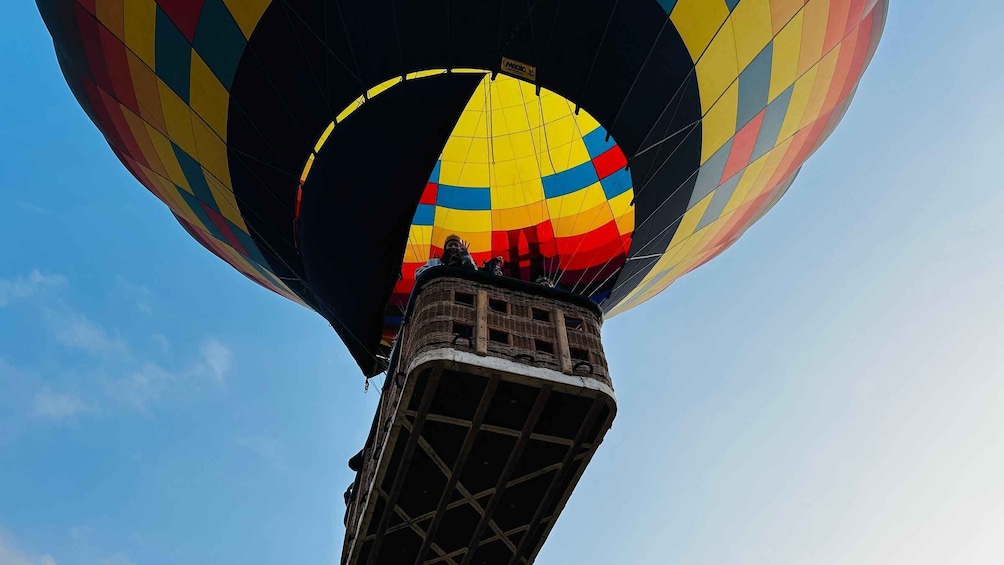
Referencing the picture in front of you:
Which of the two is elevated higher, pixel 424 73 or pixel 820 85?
pixel 820 85

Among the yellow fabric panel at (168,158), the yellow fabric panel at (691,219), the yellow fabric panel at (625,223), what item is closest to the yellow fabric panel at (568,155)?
the yellow fabric panel at (625,223)

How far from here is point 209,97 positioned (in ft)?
23.6

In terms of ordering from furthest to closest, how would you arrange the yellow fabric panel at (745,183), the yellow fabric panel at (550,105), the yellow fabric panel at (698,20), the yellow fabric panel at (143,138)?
the yellow fabric panel at (550,105), the yellow fabric panel at (745,183), the yellow fabric panel at (143,138), the yellow fabric panel at (698,20)

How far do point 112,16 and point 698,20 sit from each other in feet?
15.9

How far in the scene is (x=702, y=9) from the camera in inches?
265

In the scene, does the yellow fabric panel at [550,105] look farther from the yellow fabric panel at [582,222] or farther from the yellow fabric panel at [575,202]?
the yellow fabric panel at [582,222]

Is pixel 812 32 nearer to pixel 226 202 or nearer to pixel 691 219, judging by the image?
pixel 691 219

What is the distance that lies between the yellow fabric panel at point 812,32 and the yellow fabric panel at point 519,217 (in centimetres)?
348

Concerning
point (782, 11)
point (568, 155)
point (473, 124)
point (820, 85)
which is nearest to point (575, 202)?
point (568, 155)

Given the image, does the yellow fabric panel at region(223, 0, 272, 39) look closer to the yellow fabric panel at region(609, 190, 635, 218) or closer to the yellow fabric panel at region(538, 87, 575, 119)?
the yellow fabric panel at region(538, 87, 575, 119)

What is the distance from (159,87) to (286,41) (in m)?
1.62

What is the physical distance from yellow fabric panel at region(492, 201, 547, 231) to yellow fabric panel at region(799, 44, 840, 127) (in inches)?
123

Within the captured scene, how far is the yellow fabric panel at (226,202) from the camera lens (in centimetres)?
804

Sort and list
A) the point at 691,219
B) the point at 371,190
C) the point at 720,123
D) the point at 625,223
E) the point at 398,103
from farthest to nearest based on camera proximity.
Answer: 1. the point at 625,223
2. the point at 691,219
3. the point at 720,123
4. the point at 371,190
5. the point at 398,103
